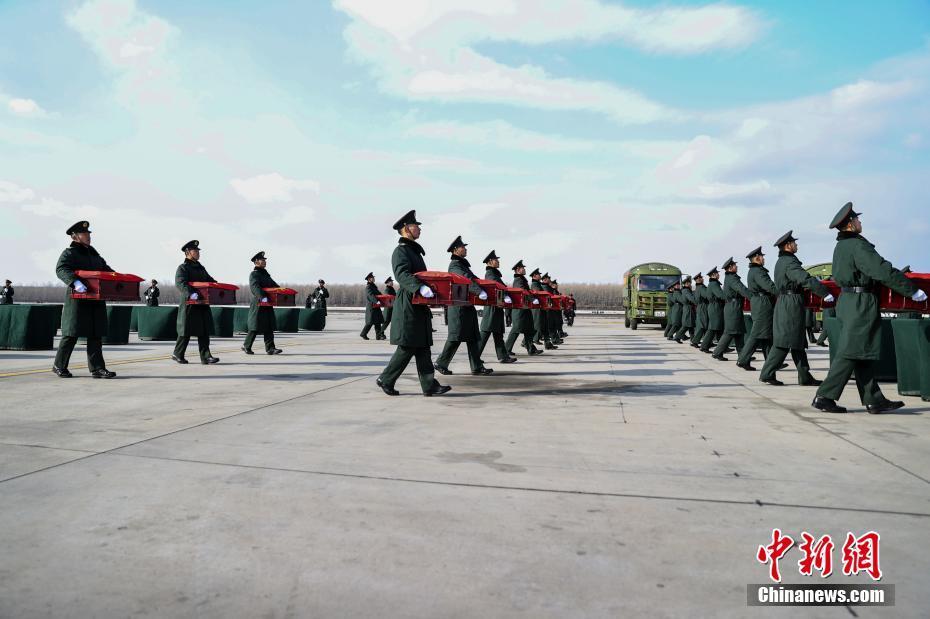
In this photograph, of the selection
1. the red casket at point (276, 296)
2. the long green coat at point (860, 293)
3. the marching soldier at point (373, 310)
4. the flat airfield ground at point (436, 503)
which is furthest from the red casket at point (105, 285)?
the marching soldier at point (373, 310)

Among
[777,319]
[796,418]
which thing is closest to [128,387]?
[796,418]

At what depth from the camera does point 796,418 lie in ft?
21.9

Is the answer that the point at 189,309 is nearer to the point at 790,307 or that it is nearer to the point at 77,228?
the point at 77,228

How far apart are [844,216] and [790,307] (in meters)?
2.34

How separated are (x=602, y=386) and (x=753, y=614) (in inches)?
264

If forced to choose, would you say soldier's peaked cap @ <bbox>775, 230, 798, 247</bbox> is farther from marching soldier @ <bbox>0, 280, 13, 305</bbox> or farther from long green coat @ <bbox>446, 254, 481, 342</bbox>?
marching soldier @ <bbox>0, 280, 13, 305</bbox>

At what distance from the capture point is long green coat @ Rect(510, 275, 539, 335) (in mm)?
13820

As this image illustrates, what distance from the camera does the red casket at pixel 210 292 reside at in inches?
476

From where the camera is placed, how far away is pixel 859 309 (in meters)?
6.97

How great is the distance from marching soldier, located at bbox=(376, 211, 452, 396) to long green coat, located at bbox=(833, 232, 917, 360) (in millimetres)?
4233

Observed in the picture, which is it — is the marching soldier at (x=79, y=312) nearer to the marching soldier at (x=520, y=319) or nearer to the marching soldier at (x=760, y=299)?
the marching soldier at (x=520, y=319)

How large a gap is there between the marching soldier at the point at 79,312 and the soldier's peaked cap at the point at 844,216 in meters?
9.08

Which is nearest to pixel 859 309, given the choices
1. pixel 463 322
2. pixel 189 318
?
pixel 463 322

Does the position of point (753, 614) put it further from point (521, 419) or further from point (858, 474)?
point (521, 419)
